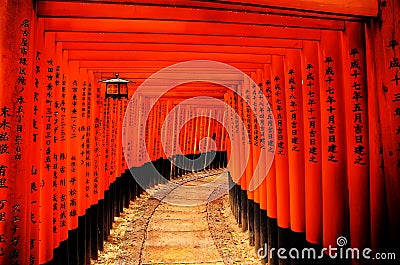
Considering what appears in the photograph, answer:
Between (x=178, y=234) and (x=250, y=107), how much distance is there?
397cm

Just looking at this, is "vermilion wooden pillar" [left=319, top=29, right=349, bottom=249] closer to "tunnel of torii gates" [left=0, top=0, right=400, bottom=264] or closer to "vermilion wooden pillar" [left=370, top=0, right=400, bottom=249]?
"tunnel of torii gates" [left=0, top=0, right=400, bottom=264]

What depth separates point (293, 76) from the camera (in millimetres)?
5617

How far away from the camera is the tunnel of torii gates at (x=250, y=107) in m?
3.38

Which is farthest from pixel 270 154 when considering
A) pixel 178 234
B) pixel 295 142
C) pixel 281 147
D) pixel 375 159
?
pixel 178 234

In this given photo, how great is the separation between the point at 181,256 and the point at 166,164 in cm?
1073

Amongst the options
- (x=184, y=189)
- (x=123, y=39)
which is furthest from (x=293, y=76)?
(x=184, y=189)

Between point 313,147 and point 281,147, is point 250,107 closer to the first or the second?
point 281,147

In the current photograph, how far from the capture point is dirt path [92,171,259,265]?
7.91 meters

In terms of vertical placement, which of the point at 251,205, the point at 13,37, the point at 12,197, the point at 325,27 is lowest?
the point at 251,205

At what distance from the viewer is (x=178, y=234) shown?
9.62 meters

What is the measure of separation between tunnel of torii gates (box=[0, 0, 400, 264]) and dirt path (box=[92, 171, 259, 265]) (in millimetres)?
677

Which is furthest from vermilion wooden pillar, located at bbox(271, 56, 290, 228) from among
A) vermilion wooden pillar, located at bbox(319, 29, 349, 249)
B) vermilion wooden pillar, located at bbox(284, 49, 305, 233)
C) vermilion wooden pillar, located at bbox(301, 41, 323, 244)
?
vermilion wooden pillar, located at bbox(319, 29, 349, 249)

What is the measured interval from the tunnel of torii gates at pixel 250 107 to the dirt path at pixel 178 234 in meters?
0.68

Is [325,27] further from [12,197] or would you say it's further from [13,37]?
[12,197]
